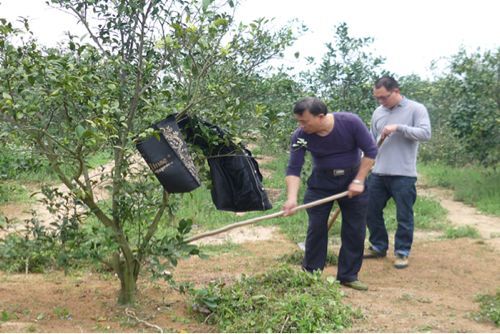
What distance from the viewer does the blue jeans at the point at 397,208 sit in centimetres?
591

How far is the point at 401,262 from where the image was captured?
19.6 feet

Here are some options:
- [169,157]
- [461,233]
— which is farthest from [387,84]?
[169,157]

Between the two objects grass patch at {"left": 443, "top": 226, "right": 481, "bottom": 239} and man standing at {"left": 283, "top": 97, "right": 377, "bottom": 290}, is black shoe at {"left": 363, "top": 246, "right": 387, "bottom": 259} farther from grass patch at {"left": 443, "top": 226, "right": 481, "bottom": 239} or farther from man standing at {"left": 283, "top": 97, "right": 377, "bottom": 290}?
grass patch at {"left": 443, "top": 226, "right": 481, "bottom": 239}

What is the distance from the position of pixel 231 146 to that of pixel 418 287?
2.11 meters

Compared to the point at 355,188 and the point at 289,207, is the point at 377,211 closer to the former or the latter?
the point at 355,188

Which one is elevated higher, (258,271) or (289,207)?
(289,207)

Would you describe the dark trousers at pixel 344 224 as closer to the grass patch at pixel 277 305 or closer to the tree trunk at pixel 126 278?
the grass patch at pixel 277 305

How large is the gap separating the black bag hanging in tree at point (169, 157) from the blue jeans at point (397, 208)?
8.51 ft

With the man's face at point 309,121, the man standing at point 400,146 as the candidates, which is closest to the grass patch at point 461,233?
the man standing at point 400,146

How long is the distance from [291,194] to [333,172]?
0.43 metres

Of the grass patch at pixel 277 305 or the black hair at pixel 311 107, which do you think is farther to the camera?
the black hair at pixel 311 107

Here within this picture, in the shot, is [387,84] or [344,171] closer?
[344,171]

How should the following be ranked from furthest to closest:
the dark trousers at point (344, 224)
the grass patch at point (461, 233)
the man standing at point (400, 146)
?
the grass patch at point (461, 233) → the man standing at point (400, 146) → the dark trousers at point (344, 224)

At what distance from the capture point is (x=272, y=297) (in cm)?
434
